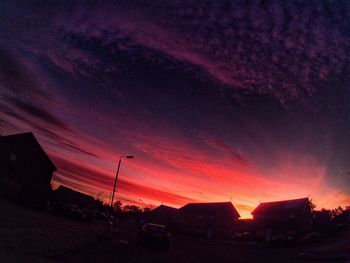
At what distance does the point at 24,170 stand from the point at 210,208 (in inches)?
2104

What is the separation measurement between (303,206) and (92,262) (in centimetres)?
6506

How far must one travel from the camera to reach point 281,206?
7144cm

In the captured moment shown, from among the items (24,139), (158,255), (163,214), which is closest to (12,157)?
(24,139)

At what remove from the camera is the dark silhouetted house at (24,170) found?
43106 mm

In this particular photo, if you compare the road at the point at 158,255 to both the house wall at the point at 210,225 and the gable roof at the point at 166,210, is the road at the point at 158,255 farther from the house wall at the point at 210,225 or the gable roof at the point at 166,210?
the gable roof at the point at 166,210

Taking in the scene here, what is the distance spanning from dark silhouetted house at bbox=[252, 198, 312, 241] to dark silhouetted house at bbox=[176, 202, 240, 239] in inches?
329

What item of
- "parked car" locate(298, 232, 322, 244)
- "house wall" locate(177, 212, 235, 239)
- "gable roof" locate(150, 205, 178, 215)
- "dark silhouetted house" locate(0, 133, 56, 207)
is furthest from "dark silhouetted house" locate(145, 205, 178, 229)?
"parked car" locate(298, 232, 322, 244)

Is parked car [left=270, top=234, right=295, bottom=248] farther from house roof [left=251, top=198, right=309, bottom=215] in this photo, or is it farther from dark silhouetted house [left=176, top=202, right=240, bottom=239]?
dark silhouetted house [left=176, top=202, right=240, bottom=239]

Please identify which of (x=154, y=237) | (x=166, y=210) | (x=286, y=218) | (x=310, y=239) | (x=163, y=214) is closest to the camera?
(x=154, y=237)

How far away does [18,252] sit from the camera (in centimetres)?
887

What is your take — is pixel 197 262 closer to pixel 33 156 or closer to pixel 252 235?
pixel 33 156

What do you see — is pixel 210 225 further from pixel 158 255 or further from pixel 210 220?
pixel 158 255

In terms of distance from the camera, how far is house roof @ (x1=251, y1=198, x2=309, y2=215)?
220 ft

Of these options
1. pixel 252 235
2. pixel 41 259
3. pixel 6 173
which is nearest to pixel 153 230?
pixel 41 259
